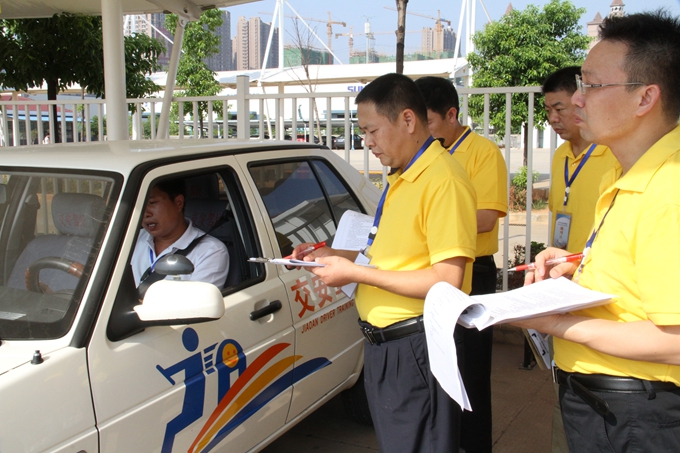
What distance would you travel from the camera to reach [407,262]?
84.7 inches

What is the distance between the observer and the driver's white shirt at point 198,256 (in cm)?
279

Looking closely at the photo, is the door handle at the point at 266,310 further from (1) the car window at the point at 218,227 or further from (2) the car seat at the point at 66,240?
(2) the car seat at the point at 66,240

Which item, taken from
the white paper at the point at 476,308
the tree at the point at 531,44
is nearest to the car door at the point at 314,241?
the white paper at the point at 476,308

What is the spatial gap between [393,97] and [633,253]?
1.02m

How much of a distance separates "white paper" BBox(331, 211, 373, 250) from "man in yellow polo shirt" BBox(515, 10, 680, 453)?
3.31ft

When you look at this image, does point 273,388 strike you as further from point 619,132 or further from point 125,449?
point 619,132

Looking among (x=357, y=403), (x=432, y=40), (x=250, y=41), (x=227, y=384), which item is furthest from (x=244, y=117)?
(x=250, y=41)

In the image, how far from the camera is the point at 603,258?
157 cm

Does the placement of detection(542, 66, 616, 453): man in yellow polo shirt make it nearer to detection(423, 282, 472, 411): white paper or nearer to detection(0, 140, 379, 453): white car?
detection(0, 140, 379, 453): white car

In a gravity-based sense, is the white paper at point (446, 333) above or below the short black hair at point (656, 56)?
below

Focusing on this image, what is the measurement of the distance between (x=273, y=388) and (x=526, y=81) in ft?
45.9

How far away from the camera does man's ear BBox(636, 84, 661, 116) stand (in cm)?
152

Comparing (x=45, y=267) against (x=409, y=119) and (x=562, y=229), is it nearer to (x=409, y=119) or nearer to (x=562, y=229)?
(x=409, y=119)

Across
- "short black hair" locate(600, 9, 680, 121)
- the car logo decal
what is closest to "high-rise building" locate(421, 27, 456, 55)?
the car logo decal
